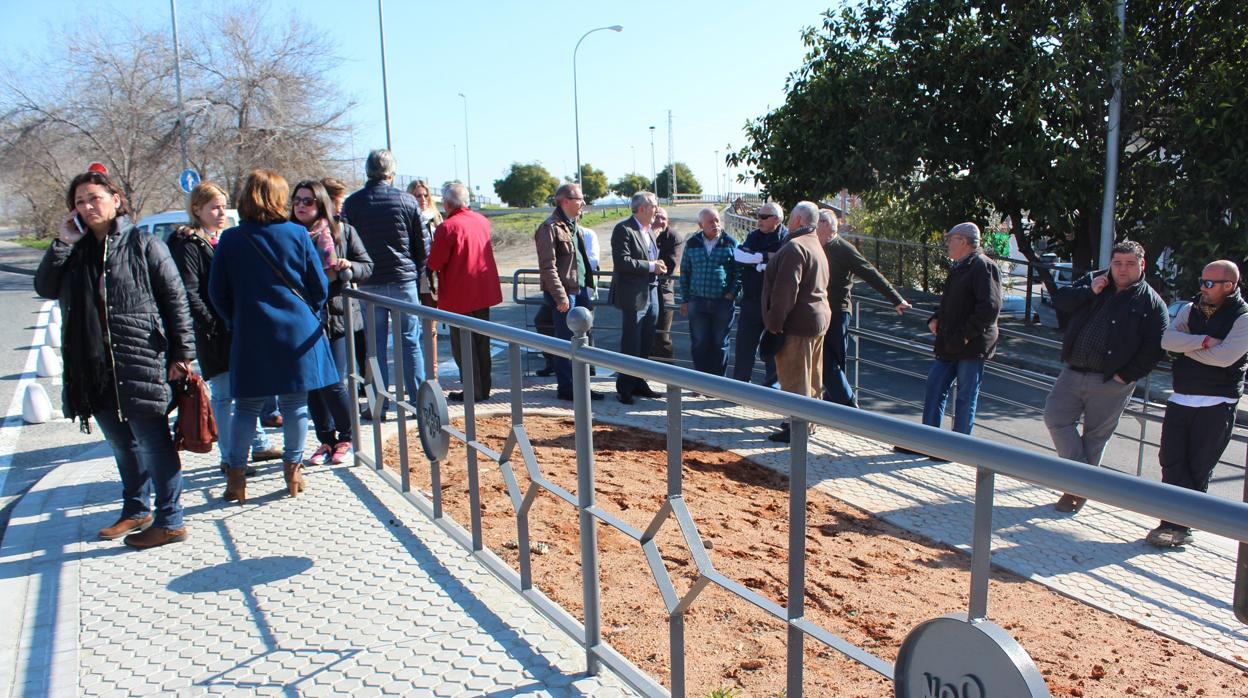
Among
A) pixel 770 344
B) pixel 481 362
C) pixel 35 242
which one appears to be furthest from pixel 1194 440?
pixel 35 242

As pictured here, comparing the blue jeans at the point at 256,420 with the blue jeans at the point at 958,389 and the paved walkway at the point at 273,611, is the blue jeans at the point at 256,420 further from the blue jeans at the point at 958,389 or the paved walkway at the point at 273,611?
the blue jeans at the point at 958,389

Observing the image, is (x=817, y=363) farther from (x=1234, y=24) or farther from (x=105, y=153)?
(x=105, y=153)

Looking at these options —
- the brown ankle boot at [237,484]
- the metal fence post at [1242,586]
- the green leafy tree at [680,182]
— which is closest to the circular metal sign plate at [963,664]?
the metal fence post at [1242,586]

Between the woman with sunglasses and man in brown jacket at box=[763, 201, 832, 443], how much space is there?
8.86 ft

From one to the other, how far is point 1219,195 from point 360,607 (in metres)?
11.2

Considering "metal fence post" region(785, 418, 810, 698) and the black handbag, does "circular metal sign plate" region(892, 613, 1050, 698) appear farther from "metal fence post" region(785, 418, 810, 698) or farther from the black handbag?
the black handbag

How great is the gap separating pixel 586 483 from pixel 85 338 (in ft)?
8.10

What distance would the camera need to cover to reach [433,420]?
407 cm

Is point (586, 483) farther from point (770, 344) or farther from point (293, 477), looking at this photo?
point (770, 344)

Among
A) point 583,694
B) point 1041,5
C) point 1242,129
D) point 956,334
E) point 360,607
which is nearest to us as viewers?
point 583,694

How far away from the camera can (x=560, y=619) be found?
323 cm

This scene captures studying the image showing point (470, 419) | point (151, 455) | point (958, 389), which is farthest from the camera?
point (958, 389)

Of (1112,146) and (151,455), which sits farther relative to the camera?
(1112,146)

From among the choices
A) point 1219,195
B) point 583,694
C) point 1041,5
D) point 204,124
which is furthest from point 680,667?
point 204,124
